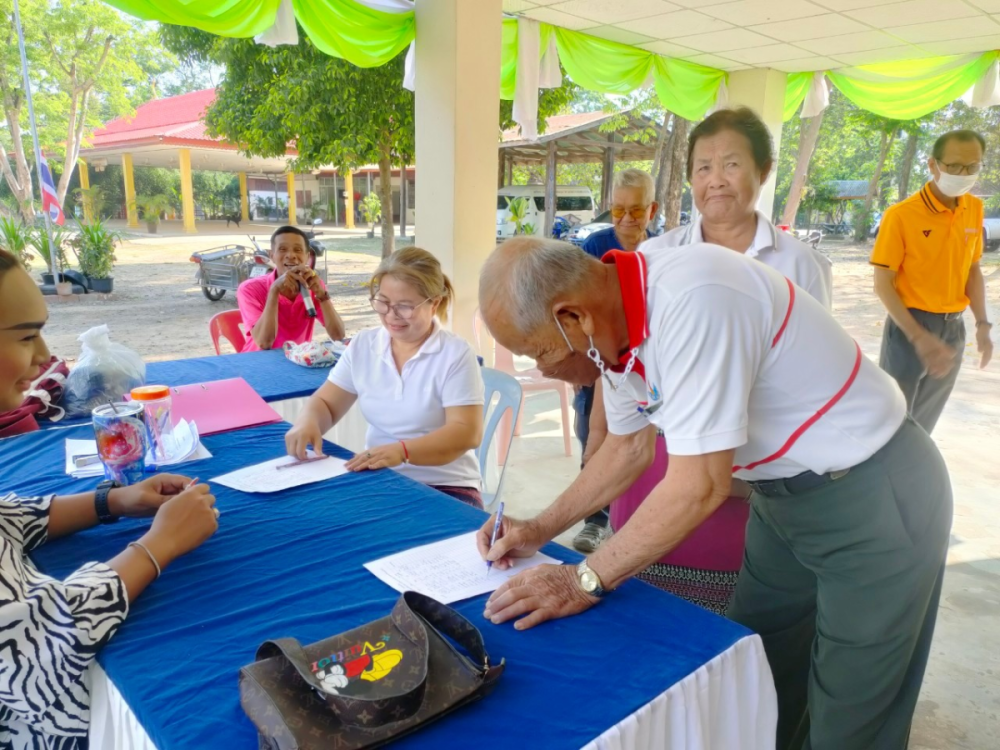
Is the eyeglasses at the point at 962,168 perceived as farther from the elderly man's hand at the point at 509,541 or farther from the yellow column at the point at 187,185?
the yellow column at the point at 187,185

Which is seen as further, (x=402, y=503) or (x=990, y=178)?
(x=990, y=178)

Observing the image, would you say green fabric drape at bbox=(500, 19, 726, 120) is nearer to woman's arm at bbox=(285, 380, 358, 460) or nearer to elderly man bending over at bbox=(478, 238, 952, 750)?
woman's arm at bbox=(285, 380, 358, 460)

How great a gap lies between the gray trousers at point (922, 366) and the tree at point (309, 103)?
4995 millimetres

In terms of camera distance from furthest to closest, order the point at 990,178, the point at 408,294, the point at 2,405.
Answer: the point at 990,178, the point at 408,294, the point at 2,405

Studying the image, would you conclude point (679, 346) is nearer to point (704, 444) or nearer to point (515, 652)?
point (704, 444)

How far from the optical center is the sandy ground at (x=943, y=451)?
1953 millimetres

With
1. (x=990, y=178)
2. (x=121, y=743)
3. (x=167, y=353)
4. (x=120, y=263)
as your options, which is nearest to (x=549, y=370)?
(x=121, y=743)

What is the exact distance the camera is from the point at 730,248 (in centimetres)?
181

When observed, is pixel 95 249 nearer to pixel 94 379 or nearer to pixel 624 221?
pixel 94 379

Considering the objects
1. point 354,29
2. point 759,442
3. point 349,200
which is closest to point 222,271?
point 354,29

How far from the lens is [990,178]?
19.1m

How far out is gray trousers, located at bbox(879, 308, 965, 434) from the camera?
3072mm

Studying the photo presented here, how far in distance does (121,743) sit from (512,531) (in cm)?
65

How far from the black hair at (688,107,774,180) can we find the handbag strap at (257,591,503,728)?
5.33 feet
